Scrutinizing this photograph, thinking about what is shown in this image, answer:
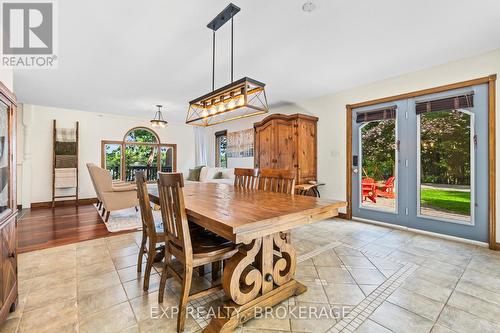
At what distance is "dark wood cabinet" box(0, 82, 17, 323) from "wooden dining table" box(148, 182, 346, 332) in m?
1.20

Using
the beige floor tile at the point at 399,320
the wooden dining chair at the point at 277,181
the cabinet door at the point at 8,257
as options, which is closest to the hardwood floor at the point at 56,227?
the cabinet door at the point at 8,257

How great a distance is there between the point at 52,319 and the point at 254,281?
1.45 meters

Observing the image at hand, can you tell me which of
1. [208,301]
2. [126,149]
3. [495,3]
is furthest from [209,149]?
[495,3]

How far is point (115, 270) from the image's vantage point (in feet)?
7.70

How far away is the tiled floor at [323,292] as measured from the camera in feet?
5.19

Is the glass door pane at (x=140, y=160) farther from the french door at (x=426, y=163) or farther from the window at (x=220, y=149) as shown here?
the french door at (x=426, y=163)

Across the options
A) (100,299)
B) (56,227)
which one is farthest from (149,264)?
(56,227)

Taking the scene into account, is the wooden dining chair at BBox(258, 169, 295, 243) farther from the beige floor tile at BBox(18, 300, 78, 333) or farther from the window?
the window

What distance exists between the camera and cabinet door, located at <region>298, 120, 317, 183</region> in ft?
14.6

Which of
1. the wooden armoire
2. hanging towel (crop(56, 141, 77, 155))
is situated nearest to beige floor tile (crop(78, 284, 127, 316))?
the wooden armoire

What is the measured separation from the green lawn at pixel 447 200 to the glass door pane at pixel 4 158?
477 cm

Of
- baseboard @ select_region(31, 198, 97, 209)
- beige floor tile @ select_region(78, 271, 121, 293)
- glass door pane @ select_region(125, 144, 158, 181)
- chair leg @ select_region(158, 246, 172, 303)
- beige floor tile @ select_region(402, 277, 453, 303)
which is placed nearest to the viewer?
chair leg @ select_region(158, 246, 172, 303)

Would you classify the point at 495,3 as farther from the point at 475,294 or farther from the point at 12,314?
the point at 12,314

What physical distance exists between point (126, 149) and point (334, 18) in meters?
6.46
